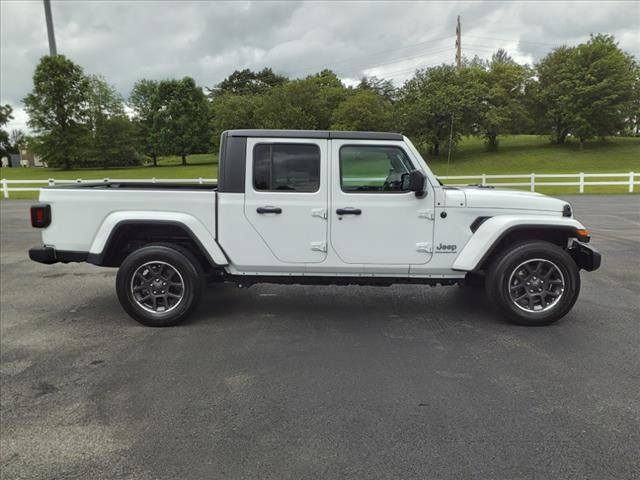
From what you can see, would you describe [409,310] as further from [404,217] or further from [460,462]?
[460,462]

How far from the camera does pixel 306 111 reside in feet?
163

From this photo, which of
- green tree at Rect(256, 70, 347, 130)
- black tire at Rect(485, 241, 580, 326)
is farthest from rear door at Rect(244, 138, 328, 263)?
green tree at Rect(256, 70, 347, 130)

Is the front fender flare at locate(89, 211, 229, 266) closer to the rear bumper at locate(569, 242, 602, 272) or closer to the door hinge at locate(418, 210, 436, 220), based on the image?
the door hinge at locate(418, 210, 436, 220)

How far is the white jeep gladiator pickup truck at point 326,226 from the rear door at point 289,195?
0.03 ft

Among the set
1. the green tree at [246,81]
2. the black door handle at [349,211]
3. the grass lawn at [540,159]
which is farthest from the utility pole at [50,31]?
the green tree at [246,81]

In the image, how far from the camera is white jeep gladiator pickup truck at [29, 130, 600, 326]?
4.70 m

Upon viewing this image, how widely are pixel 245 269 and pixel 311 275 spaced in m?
0.70

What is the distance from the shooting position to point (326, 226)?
4.74 metres

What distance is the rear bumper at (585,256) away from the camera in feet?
15.7

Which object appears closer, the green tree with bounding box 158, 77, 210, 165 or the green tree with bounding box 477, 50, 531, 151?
the green tree with bounding box 477, 50, 531, 151

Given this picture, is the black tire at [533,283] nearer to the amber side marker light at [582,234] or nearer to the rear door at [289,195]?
the amber side marker light at [582,234]

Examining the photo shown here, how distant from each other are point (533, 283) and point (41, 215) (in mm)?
5119

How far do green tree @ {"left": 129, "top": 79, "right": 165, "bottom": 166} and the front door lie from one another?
67.0 metres

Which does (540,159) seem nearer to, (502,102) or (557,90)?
(557,90)
